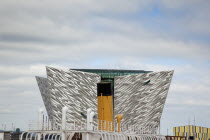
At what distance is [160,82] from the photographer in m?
69.4

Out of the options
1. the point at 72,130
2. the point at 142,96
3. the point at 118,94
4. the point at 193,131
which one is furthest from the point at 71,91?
the point at 72,130

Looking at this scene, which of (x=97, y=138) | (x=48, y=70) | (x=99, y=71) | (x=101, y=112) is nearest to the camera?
(x=97, y=138)

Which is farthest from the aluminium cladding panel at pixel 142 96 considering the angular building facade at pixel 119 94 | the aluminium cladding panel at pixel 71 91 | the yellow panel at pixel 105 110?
the yellow panel at pixel 105 110

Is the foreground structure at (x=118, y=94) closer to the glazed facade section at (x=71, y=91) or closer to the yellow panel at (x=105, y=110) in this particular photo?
the glazed facade section at (x=71, y=91)

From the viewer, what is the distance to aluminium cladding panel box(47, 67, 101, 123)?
223ft

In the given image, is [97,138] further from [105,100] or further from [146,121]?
[146,121]

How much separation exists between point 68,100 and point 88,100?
3362mm

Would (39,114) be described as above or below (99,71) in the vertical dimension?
below

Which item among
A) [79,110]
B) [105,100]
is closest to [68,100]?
[79,110]

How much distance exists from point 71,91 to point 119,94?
8205 millimetres

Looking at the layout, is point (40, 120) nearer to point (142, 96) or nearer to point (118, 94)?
point (142, 96)

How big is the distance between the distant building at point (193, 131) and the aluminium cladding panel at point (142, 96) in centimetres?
455

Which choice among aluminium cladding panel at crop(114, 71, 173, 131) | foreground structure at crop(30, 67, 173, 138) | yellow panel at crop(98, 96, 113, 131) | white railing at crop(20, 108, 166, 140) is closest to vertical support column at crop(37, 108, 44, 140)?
white railing at crop(20, 108, 166, 140)

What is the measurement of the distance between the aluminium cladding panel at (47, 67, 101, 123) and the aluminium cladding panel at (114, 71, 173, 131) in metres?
4.52
